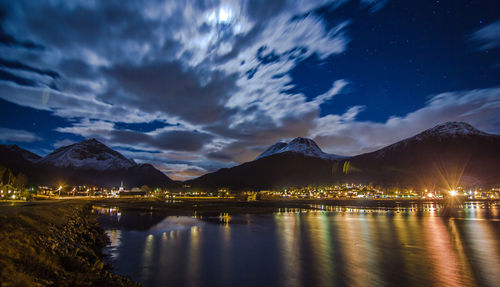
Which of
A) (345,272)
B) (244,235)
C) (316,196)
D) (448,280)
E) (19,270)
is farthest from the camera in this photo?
(316,196)

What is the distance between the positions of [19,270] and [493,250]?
1614 inches

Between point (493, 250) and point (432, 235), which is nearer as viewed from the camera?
point (493, 250)

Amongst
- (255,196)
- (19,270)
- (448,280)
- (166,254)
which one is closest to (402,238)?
(448,280)

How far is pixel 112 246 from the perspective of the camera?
28875 millimetres

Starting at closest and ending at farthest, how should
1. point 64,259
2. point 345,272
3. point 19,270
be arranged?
point 19,270, point 64,259, point 345,272

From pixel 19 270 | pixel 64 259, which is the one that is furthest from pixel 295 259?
pixel 19 270

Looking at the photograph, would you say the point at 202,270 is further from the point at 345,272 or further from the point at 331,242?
the point at 331,242

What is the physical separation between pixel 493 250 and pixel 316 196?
17538 centimetres

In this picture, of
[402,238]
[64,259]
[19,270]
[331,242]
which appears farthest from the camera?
[402,238]

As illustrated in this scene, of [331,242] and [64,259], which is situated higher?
[64,259]

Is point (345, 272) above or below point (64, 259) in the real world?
below

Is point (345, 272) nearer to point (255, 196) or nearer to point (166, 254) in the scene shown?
point (166, 254)

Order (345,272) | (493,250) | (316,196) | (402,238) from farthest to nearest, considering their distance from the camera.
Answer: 1. (316,196)
2. (402,238)
3. (493,250)
4. (345,272)

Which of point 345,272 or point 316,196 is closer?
point 345,272
